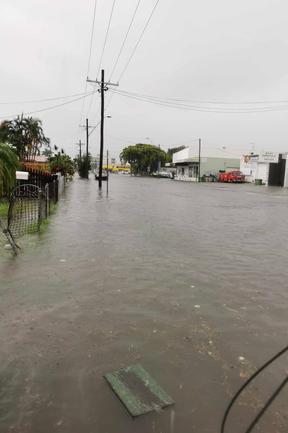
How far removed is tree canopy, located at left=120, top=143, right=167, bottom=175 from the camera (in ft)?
301

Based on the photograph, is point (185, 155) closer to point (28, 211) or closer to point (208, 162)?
point (208, 162)

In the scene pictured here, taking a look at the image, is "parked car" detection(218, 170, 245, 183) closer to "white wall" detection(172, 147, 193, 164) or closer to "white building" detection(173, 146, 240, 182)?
"white building" detection(173, 146, 240, 182)

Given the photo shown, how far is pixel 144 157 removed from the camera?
301 feet

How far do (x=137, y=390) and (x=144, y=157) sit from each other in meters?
89.9

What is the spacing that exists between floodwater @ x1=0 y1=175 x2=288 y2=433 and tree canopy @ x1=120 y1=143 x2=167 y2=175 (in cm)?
8430

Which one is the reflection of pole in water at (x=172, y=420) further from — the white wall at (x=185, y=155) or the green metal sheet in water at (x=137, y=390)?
the white wall at (x=185, y=155)

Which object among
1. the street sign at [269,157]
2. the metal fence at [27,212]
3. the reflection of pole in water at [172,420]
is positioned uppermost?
Result: the street sign at [269,157]

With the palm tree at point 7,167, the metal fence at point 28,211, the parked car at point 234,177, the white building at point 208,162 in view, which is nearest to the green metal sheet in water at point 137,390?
the metal fence at point 28,211

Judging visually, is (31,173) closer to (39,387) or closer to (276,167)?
(39,387)

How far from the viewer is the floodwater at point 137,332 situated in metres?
3.02

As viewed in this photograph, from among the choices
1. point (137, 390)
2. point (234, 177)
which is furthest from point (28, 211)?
point (234, 177)

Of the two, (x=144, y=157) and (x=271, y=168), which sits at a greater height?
(x=144, y=157)

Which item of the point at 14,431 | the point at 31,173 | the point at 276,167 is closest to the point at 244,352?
the point at 14,431

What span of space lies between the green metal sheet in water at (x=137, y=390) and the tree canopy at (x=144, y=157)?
89540mm
